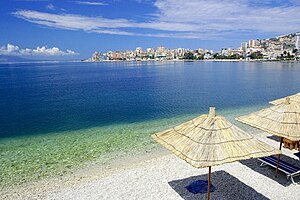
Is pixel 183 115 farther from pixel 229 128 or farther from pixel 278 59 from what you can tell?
pixel 278 59

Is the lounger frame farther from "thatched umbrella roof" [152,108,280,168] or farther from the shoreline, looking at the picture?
"thatched umbrella roof" [152,108,280,168]

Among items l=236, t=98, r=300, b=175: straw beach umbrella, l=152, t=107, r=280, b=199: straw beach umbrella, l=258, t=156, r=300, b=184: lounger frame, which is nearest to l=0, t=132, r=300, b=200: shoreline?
l=258, t=156, r=300, b=184: lounger frame

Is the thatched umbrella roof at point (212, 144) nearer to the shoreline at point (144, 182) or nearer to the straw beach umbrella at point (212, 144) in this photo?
the straw beach umbrella at point (212, 144)

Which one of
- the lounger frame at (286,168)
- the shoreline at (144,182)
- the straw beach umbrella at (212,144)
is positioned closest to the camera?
the straw beach umbrella at (212,144)

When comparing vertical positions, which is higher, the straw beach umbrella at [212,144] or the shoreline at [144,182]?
the straw beach umbrella at [212,144]

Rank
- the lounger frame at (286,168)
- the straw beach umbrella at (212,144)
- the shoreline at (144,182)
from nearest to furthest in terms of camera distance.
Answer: the straw beach umbrella at (212,144) → the shoreline at (144,182) → the lounger frame at (286,168)

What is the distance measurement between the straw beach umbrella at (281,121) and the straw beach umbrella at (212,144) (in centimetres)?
188

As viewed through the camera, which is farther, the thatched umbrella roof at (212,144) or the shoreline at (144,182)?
the shoreline at (144,182)

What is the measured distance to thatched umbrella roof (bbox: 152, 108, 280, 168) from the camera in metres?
5.52

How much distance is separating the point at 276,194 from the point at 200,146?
326cm

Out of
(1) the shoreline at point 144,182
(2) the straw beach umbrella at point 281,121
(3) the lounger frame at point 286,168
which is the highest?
(2) the straw beach umbrella at point 281,121

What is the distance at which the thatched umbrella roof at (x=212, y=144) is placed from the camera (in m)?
5.52

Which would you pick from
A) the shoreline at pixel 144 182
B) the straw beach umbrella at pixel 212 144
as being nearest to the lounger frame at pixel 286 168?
the shoreline at pixel 144 182

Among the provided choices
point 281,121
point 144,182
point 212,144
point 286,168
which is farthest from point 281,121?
point 144,182
